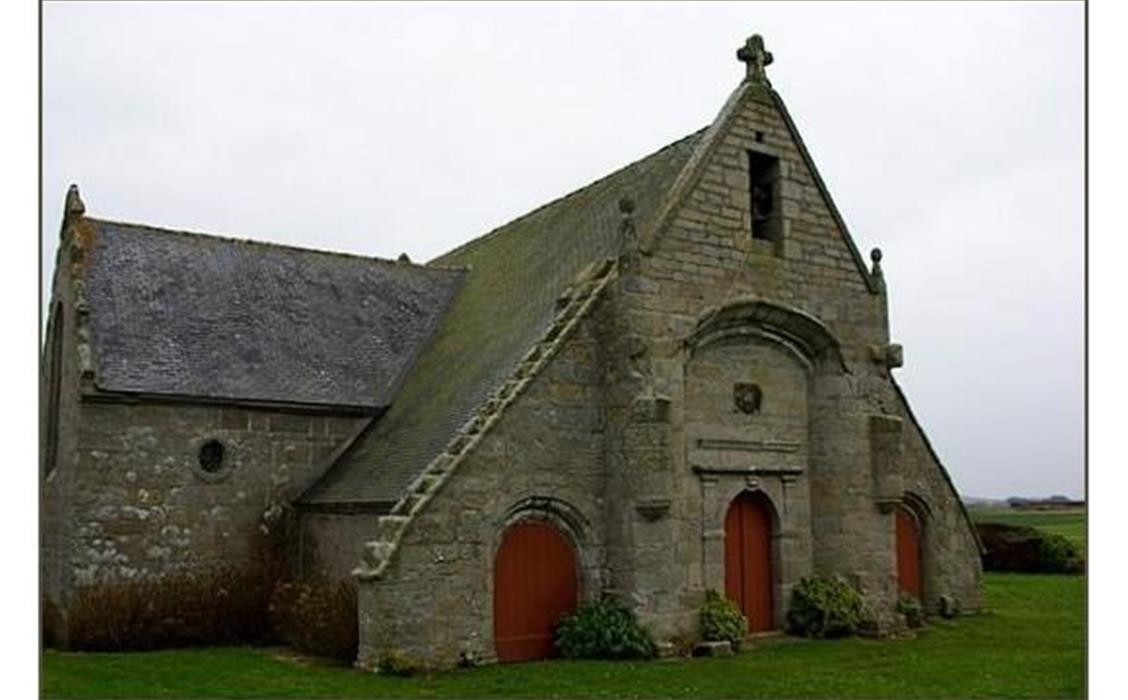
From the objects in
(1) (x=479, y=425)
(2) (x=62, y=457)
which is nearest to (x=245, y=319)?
(2) (x=62, y=457)

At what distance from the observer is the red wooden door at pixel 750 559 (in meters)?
18.9

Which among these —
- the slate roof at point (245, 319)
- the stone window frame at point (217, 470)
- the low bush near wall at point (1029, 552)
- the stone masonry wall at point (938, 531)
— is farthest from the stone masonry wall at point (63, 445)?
the low bush near wall at point (1029, 552)

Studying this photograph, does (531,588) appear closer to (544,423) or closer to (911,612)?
(544,423)

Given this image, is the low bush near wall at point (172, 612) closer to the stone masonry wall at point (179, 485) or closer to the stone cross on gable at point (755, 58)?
the stone masonry wall at point (179, 485)

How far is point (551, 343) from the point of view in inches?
696

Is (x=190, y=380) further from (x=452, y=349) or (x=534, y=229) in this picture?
(x=534, y=229)

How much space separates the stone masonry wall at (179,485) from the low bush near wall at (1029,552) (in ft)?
67.9

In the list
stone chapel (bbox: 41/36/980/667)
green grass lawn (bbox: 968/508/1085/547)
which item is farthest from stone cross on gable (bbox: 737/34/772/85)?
green grass lawn (bbox: 968/508/1085/547)

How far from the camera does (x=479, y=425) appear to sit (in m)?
16.7

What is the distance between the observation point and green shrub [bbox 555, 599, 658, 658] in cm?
1677

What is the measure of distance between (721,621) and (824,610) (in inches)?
95.3

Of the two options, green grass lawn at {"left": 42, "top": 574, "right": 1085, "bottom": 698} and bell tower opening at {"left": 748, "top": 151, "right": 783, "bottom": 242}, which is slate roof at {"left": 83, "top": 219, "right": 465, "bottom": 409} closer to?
green grass lawn at {"left": 42, "top": 574, "right": 1085, "bottom": 698}

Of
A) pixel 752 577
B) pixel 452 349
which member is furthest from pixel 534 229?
pixel 752 577

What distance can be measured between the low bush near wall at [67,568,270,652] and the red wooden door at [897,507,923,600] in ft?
39.8
